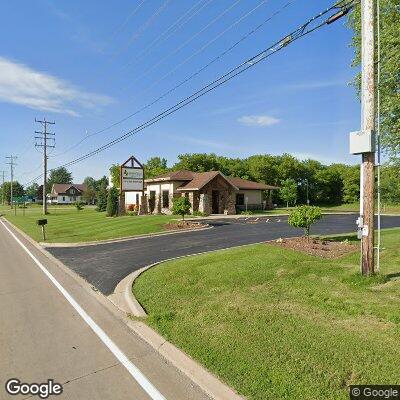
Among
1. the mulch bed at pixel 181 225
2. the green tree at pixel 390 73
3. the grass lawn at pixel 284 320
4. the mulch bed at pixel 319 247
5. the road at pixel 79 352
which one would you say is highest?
the green tree at pixel 390 73

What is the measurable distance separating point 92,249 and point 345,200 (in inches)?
2472

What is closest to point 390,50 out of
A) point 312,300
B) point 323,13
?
point 323,13

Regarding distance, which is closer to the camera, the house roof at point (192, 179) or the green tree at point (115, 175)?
the house roof at point (192, 179)

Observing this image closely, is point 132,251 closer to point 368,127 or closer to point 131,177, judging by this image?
point 368,127

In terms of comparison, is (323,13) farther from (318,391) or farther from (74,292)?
(74,292)

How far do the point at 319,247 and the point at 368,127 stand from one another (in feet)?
19.6

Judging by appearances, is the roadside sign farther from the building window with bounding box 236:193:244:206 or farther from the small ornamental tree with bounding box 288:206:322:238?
the small ornamental tree with bounding box 288:206:322:238

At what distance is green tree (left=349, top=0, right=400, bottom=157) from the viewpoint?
15688 mm

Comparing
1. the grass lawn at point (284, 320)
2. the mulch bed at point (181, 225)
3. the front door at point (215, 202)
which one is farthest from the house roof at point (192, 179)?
the grass lawn at point (284, 320)

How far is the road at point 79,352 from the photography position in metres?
5.07

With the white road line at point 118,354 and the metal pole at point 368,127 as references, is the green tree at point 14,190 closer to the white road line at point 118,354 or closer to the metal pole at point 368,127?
the white road line at point 118,354

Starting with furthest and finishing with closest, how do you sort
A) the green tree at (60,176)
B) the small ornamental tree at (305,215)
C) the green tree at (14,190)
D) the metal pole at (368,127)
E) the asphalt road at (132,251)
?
the green tree at (60,176) → the green tree at (14,190) → the small ornamental tree at (305,215) → the asphalt road at (132,251) → the metal pole at (368,127)

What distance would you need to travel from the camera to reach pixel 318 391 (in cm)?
466

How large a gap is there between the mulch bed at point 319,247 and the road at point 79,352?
7612 millimetres
